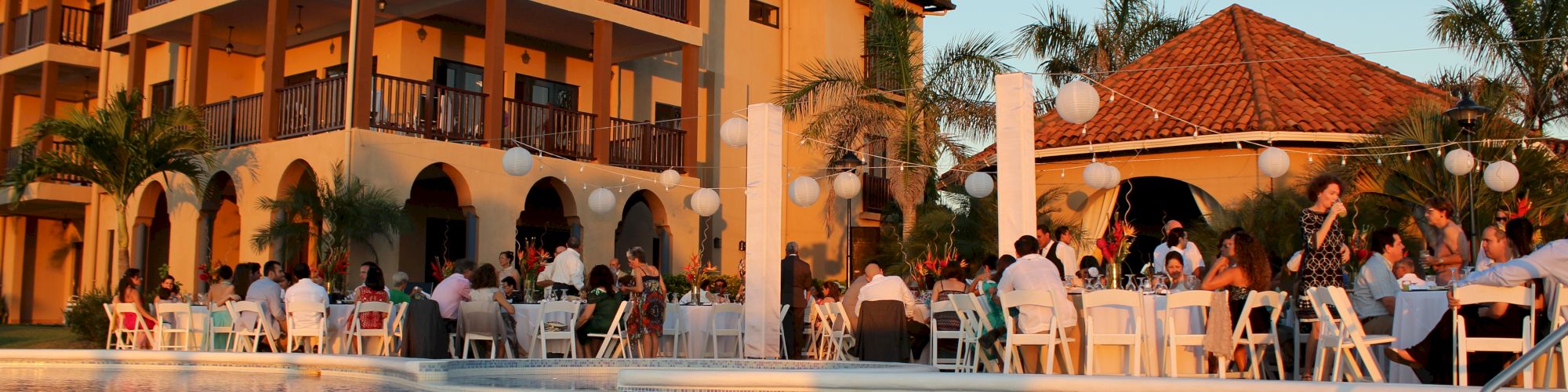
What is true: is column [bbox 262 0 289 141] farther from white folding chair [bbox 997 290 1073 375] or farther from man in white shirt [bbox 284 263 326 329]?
white folding chair [bbox 997 290 1073 375]

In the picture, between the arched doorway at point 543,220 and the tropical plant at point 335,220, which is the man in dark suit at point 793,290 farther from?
the arched doorway at point 543,220

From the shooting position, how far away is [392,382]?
9094 millimetres

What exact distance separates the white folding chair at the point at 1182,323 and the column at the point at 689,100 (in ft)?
43.8

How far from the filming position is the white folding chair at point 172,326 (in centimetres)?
1304

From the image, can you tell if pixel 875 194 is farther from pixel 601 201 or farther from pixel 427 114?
pixel 427 114

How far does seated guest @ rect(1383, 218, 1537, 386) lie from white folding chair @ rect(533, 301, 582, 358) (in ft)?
21.8

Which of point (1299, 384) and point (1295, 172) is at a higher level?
point (1295, 172)

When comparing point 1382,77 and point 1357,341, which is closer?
point 1357,341

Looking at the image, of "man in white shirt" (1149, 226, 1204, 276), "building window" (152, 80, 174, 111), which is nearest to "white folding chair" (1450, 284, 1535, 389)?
"man in white shirt" (1149, 226, 1204, 276)

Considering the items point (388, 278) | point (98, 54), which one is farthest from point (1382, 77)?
point (98, 54)

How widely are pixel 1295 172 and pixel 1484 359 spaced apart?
1116 cm

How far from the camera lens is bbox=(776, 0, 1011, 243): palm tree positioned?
67.6 feet

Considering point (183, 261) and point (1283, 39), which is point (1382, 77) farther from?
point (183, 261)

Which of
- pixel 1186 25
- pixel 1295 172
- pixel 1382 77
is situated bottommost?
pixel 1295 172
